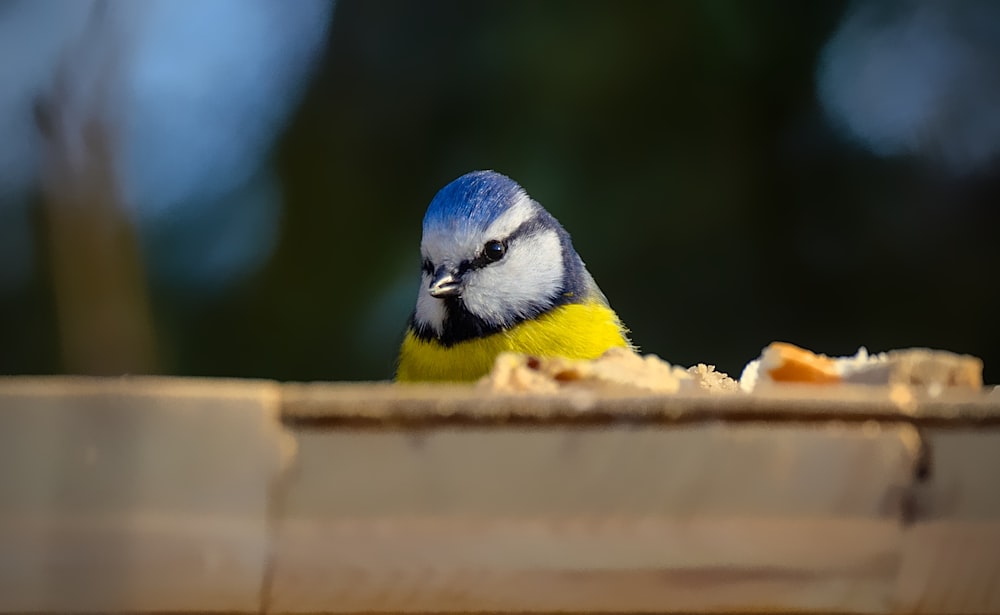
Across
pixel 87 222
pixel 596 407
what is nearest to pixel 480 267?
pixel 87 222

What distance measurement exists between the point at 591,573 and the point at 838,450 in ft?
0.34

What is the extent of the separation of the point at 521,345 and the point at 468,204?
7.0 inches

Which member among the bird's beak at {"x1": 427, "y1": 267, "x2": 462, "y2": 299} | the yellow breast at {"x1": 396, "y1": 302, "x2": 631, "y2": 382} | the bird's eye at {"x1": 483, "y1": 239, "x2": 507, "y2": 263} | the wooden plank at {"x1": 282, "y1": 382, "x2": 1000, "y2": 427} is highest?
the wooden plank at {"x1": 282, "y1": 382, "x2": 1000, "y2": 427}

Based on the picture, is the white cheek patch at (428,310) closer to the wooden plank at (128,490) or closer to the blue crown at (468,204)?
the blue crown at (468,204)

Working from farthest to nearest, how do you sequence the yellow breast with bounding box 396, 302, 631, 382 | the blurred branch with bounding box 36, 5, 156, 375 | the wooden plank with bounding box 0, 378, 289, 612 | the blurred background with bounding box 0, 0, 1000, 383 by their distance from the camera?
the blurred background with bounding box 0, 0, 1000, 383 → the yellow breast with bounding box 396, 302, 631, 382 → the blurred branch with bounding box 36, 5, 156, 375 → the wooden plank with bounding box 0, 378, 289, 612

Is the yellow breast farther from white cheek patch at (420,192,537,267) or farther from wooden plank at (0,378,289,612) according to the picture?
wooden plank at (0,378,289,612)

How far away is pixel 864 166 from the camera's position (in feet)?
6.26

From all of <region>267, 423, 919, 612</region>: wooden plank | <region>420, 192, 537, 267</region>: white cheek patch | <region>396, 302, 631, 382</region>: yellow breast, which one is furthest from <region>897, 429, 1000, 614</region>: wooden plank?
<region>420, 192, 537, 267</region>: white cheek patch

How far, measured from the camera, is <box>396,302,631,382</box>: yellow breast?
1.06 m

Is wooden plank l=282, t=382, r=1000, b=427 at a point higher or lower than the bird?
higher

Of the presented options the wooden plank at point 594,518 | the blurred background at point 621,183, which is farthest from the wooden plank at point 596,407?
the blurred background at point 621,183

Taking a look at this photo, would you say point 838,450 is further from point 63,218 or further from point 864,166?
point 864,166

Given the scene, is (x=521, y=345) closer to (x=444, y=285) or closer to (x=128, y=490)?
(x=444, y=285)

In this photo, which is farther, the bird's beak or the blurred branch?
the bird's beak
